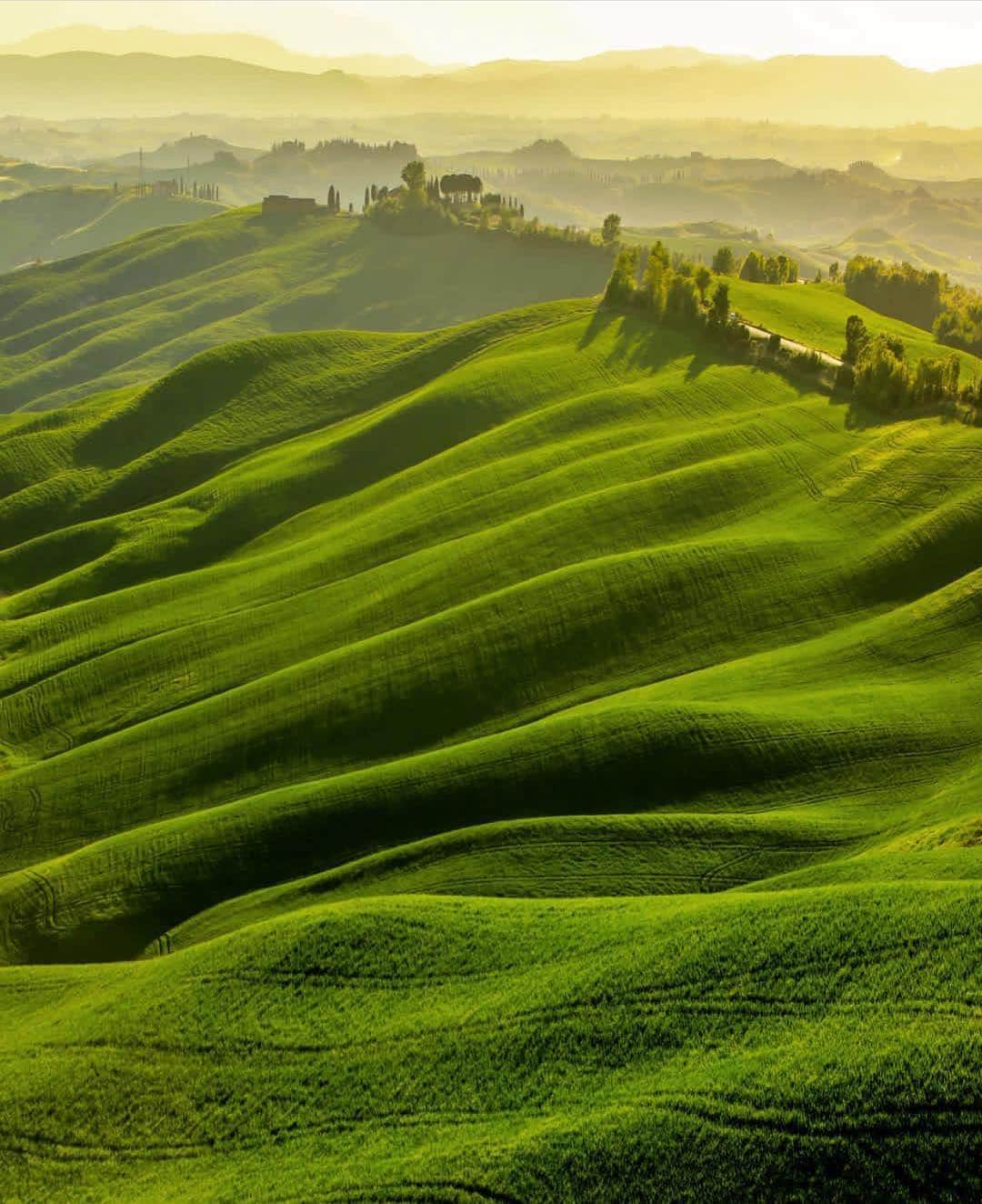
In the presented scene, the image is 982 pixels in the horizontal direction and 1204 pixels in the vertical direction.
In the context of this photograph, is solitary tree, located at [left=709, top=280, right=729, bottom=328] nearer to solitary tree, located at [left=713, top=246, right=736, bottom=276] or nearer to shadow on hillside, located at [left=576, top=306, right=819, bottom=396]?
shadow on hillside, located at [left=576, top=306, right=819, bottom=396]

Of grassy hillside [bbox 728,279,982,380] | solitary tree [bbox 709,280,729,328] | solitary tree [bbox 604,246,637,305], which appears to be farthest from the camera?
solitary tree [bbox 604,246,637,305]

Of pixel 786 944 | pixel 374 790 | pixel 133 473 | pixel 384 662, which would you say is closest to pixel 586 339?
pixel 133 473

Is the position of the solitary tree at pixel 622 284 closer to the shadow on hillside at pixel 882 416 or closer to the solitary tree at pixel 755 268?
the solitary tree at pixel 755 268

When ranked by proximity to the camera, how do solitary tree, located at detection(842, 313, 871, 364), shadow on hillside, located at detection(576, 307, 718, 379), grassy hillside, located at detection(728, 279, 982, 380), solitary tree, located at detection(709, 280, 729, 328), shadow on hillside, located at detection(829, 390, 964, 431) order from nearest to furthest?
shadow on hillside, located at detection(829, 390, 964, 431), solitary tree, located at detection(842, 313, 871, 364), shadow on hillside, located at detection(576, 307, 718, 379), grassy hillside, located at detection(728, 279, 982, 380), solitary tree, located at detection(709, 280, 729, 328)

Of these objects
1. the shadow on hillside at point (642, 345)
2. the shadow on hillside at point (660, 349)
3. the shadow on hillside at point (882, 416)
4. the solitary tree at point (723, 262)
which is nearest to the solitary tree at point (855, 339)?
the shadow on hillside at point (660, 349)

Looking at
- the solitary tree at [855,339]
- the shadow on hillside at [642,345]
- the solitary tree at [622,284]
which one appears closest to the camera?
the solitary tree at [855,339]

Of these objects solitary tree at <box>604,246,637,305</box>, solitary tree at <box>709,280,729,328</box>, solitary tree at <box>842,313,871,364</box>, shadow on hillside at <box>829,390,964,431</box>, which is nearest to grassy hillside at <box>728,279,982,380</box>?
solitary tree at <box>842,313,871,364</box>

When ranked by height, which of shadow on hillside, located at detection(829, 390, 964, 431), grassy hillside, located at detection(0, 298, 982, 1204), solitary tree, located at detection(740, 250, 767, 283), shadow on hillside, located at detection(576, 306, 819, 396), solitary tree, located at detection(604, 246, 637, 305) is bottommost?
grassy hillside, located at detection(0, 298, 982, 1204)

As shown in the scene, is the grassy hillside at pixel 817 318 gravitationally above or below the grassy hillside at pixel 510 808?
above

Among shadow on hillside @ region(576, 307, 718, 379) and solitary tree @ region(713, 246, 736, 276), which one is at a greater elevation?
solitary tree @ region(713, 246, 736, 276)

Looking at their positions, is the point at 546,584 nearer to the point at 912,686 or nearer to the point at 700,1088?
the point at 912,686
